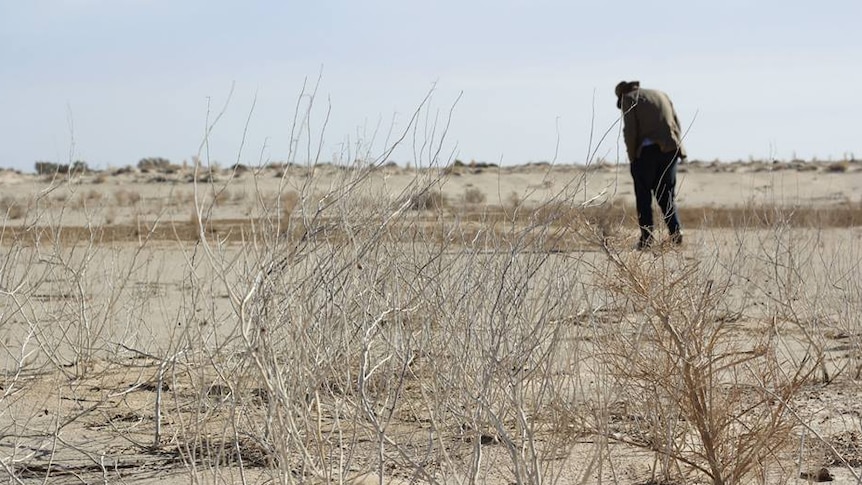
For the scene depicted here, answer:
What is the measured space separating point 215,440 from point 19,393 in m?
1.38

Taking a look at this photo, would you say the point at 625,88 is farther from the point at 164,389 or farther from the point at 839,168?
the point at 839,168

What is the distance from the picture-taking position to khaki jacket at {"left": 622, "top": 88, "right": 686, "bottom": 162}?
10328 millimetres

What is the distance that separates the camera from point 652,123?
34.0 feet

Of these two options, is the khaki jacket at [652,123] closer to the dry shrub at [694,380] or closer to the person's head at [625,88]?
the person's head at [625,88]

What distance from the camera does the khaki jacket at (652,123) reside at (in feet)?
33.9

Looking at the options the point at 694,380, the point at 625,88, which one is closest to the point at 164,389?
the point at 694,380

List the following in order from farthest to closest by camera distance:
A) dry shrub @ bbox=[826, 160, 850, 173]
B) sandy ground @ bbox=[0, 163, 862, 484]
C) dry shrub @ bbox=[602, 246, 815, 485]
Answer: dry shrub @ bbox=[826, 160, 850, 173]
sandy ground @ bbox=[0, 163, 862, 484]
dry shrub @ bbox=[602, 246, 815, 485]

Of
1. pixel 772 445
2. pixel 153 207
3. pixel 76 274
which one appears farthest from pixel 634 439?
pixel 153 207

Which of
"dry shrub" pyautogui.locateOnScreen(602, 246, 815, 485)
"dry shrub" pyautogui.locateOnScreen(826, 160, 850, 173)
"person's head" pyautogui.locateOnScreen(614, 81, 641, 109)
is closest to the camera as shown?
"dry shrub" pyautogui.locateOnScreen(602, 246, 815, 485)

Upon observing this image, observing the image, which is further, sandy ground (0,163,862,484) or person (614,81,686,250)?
person (614,81,686,250)

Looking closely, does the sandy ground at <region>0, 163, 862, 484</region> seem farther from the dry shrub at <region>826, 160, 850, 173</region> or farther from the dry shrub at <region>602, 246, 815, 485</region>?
the dry shrub at <region>826, 160, 850, 173</region>

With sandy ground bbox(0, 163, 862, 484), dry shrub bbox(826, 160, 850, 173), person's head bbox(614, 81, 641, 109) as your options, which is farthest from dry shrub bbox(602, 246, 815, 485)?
dry shrub bbox(826, 160, 850, 173)

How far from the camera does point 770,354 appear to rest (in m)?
4.04

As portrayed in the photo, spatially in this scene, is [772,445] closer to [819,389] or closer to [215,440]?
[819,389]
